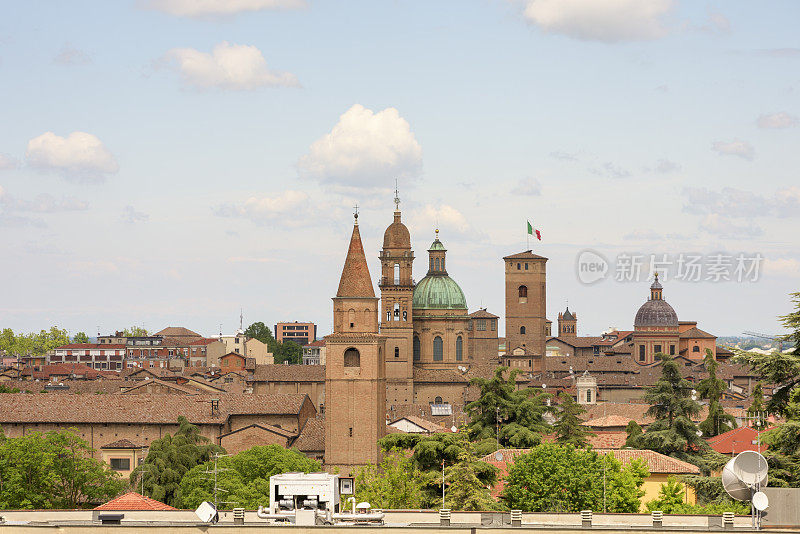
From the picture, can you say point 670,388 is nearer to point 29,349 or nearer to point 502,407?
point 502,407

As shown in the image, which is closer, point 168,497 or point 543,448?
point 543,448

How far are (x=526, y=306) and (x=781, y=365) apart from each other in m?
104

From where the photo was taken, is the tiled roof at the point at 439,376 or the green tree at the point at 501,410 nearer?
the green tree at the point at 501,410

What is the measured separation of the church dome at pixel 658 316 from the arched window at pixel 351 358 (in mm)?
82571

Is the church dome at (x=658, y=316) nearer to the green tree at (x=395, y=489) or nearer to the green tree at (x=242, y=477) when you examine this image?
the green tree at (x=242, y=477)

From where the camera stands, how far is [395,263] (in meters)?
107

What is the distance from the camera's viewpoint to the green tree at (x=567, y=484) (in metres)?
42.7

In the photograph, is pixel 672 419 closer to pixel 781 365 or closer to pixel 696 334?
pixel 781 365

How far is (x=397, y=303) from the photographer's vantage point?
353 feet

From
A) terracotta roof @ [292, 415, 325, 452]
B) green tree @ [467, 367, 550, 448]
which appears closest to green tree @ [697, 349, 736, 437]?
green tree @ [467, 367, 550, 448]

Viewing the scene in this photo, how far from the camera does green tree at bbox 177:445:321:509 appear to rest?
51.8 m

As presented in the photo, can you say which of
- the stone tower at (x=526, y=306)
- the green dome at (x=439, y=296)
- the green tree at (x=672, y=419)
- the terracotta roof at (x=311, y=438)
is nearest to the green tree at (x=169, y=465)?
the terracotta roof at (x=311, y=438)

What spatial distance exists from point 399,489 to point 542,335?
8597 cm

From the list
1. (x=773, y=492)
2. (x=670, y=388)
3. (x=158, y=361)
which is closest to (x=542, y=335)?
(x=158, y=361)
